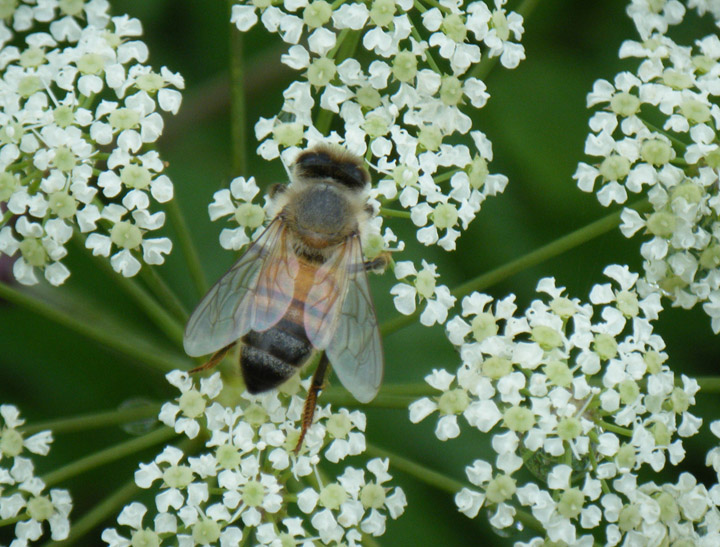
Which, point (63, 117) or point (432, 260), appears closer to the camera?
point (63, 117)

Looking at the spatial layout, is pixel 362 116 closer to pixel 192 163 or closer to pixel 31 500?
pixel 192 163

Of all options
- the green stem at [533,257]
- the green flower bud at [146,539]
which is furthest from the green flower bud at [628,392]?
the green flower bud at [146,539]

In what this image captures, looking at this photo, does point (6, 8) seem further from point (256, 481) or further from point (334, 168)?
point (256, 481)

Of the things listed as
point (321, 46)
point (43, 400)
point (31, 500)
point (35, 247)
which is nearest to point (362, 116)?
point (321, 46)

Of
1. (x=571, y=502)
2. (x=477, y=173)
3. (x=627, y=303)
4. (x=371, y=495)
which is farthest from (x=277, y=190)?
(x=571, y=502)

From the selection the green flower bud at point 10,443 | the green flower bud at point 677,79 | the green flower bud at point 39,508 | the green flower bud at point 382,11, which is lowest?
the green flower bud at point 39,508

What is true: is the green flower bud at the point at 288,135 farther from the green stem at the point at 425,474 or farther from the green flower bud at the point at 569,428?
the green flower bud at the point at 569,428
